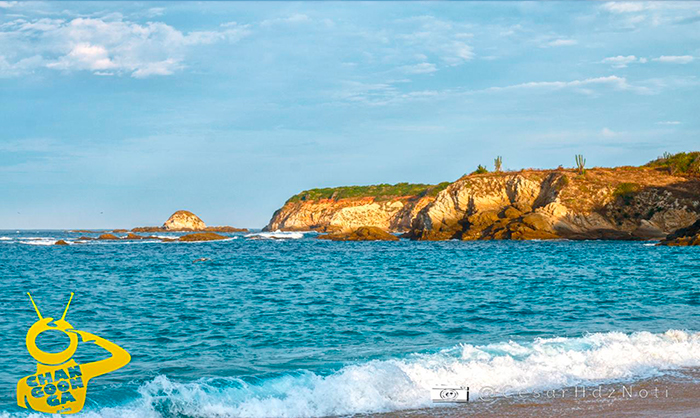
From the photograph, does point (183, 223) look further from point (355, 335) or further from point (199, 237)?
point (355, 335)

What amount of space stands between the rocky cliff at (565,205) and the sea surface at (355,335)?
1415 inches

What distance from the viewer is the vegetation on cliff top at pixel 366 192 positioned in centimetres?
13262

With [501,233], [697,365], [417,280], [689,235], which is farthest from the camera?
[501,233]

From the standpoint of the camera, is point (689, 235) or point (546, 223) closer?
point (689, 235)

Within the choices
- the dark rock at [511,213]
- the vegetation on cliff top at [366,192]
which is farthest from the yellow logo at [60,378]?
the vegetation on cliff top at [366,192]

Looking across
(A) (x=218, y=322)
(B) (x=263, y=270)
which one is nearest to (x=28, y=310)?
(A) (x=218, y=322)

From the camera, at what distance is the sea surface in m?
9.71

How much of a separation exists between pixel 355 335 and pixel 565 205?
56.4m

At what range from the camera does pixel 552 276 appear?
1083 inches

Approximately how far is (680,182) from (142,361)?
69.2 meters

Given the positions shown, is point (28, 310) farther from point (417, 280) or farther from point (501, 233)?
point (501, 233)

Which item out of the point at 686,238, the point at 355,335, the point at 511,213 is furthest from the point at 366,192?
the point at 355,335

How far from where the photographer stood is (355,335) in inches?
578

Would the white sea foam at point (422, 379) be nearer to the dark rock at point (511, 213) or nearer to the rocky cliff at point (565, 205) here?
the rocky cliff at point (565, 205)
